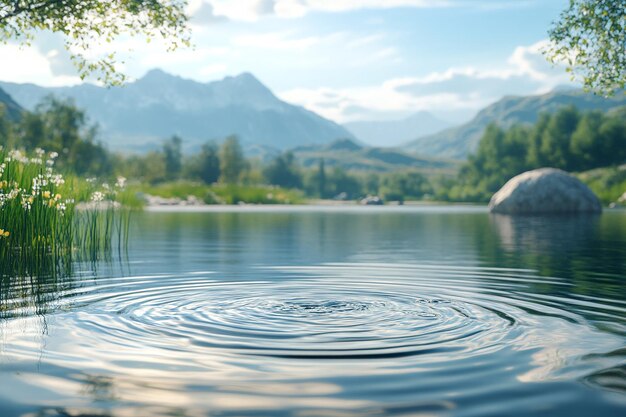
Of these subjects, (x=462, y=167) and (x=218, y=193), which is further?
(x=462, y=167)

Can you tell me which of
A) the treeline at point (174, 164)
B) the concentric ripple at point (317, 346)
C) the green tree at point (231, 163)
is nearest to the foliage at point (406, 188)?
the treeline at point (174, 164)

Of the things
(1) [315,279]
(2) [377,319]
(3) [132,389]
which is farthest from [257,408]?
(1) [315,279]

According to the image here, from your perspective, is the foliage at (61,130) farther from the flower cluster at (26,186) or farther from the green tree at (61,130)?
the flower cluster at (26,186)

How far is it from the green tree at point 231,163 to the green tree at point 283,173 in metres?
32.5

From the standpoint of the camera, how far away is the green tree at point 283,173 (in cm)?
14162

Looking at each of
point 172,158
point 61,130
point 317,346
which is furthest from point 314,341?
point 172,158

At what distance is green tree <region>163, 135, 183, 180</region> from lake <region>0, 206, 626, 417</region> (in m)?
105

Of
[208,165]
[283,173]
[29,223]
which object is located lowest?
[29,223]

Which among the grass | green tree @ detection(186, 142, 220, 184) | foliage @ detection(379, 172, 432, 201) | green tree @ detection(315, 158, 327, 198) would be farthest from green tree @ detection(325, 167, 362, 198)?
the grass

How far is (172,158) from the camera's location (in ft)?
401

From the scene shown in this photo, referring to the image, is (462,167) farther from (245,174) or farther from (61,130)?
(61,130)

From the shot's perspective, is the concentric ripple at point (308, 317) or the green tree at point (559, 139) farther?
the green tree at point (559, 139)

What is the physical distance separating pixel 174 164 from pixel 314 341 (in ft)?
385

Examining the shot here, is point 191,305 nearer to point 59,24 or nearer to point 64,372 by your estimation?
point 64,372
